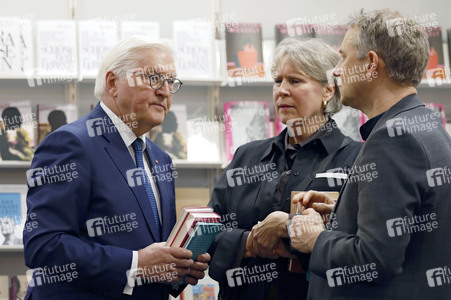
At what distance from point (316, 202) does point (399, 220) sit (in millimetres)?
552

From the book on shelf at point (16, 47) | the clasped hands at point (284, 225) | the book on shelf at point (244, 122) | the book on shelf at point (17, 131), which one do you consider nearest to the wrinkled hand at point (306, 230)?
the clasped hands at point (284, 225)

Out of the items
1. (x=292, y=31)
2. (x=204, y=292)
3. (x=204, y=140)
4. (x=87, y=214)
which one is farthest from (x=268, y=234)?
(x=292, y=31)

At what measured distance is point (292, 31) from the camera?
14.6ft

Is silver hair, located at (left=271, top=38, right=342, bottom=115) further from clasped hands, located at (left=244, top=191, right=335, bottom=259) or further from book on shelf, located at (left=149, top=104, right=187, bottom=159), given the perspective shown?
book on shelf, located at (left=149, top=104, right=187, bottom=159)

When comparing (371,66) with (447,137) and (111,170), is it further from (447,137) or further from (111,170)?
(111,170)

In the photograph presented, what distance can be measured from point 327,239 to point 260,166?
73 cm

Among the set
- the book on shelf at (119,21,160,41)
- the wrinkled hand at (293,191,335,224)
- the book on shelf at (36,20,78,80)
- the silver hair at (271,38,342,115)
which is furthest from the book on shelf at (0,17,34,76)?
the wrinkled hand at (293,191,335,224)

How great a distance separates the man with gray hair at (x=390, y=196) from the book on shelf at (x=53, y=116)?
2.64 meters

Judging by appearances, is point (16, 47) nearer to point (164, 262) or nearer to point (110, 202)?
point (110, 202)

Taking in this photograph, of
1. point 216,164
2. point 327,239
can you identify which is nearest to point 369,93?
point 327,239

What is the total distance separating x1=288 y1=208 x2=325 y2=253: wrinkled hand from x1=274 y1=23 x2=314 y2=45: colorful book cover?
8.92 feet

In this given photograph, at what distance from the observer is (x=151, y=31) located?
4234mm

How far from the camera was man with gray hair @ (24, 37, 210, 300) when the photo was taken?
1.93 meters

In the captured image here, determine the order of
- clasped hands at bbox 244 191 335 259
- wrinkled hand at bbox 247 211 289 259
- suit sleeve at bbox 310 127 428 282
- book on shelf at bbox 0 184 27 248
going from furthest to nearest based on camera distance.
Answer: book on shelf at bbox 0 184 27 248 → wrinkled hand at bbox 247 211 289 259 → clasped hands at bbox 244 191 335 259 → suit sleeve at bbox 310 127 428 282
